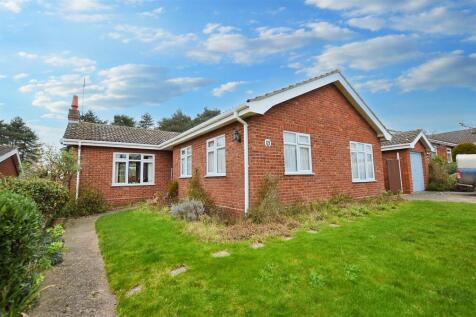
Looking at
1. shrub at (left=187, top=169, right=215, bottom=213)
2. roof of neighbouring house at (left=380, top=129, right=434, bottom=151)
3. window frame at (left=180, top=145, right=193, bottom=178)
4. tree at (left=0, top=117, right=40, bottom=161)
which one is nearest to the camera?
shrub at (left=187, top=169, right=215, bottom=213)

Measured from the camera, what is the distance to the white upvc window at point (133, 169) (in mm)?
14117

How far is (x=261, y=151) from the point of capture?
818 cm

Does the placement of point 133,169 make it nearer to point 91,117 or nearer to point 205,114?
point 205,114

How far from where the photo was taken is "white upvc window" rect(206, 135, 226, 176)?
31.0 feet

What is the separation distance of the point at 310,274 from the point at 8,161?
21474 millimetres

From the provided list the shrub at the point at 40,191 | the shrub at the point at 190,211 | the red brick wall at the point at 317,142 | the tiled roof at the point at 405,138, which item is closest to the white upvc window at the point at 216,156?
the shrub at the point at 190,211

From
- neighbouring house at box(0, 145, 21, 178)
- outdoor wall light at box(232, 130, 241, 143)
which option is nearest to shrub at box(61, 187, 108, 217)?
neighbouring house at box(0, 145, 21, 178)

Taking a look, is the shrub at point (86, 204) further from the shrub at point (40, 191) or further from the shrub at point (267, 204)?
the shrub at point (267, 204)

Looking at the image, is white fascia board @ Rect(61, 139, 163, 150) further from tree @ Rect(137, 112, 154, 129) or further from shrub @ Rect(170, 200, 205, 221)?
tree @ Rect(137, 112, 154, 129)

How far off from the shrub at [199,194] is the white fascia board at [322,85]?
4256 millimetres

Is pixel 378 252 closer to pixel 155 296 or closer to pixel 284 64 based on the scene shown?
pixel 155 296

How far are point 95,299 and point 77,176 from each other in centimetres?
1098

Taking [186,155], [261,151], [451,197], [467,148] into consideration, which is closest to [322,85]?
[261,151]

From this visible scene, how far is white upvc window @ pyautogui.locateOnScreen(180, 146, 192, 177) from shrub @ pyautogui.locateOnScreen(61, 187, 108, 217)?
4398 millimetres
